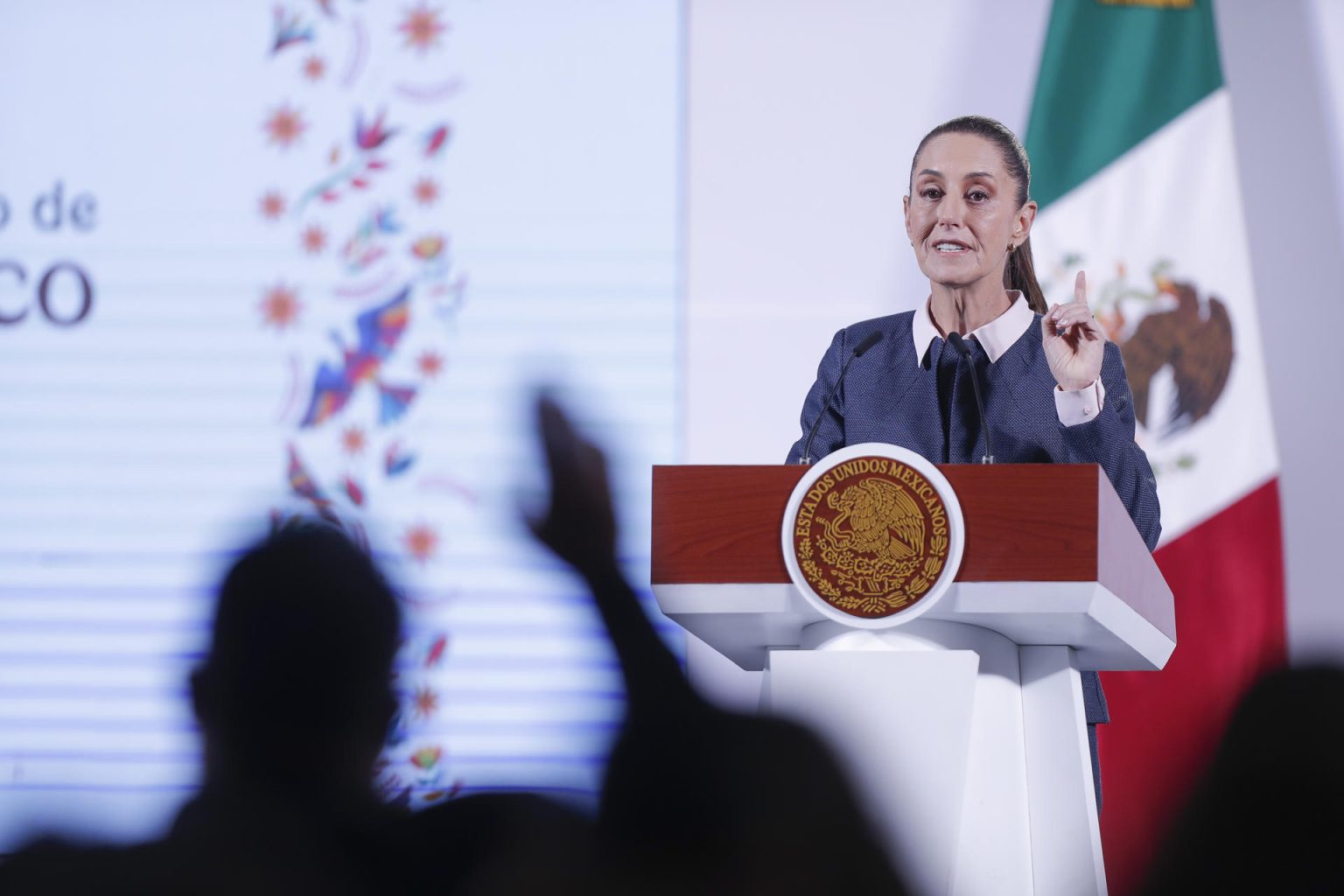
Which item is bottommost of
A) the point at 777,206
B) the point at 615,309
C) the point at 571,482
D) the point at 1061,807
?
the point at 1061,807

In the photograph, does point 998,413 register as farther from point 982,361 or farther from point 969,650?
point 969,650

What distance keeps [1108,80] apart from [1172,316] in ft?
2.05

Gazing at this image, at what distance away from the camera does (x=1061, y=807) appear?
142 centimetres

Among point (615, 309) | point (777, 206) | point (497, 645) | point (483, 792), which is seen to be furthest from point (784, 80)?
point (483, 792)

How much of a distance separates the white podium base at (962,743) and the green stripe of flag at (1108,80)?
215 centimetres

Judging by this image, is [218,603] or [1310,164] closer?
[218,603]

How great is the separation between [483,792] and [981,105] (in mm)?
2671

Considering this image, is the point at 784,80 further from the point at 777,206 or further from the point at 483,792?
the point at 483,792

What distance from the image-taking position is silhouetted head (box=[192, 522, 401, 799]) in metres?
1.40

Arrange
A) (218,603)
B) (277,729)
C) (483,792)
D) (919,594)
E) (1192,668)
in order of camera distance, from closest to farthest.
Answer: (483,792) < (919,594) < (277,729) < (218,603) < (1192,668)

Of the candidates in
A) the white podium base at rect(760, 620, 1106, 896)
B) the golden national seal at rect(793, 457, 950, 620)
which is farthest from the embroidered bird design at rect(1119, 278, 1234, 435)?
the golden national seal at rect(793, 457, 950, 620)

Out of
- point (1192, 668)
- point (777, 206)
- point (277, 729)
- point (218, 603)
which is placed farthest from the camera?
point (777, 206)

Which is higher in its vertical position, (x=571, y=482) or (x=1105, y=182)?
(x=1105, y=182)

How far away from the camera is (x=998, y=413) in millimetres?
1999
